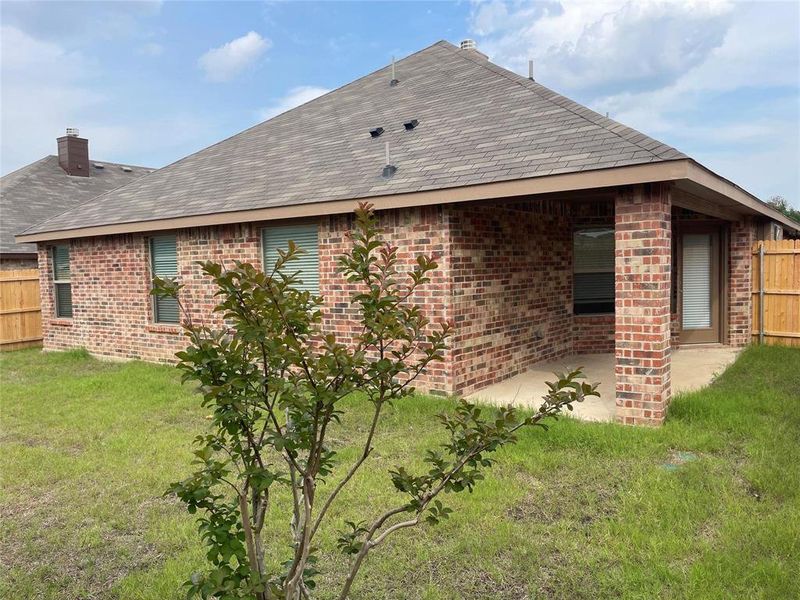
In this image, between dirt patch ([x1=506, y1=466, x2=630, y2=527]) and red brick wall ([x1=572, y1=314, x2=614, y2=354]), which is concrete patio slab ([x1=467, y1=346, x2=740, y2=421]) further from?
dirt patch ([x1=506, y1=466, x2=630, y2=527])

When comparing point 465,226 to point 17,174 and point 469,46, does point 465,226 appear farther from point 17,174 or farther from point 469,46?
point 17,174

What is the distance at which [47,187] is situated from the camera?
21453 millimetres

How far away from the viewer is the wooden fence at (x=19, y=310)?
14734 millimetres

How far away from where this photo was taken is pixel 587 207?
10.4 m

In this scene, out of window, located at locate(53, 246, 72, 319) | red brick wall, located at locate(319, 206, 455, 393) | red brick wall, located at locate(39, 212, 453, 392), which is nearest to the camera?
red brick wall, located at locate(319, 206, 455, 393)

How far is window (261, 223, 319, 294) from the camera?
909 centimetres

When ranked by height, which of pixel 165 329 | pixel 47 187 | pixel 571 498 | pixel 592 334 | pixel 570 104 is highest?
pixel 47 187

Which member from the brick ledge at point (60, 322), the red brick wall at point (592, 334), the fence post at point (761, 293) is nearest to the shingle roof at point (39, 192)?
the brick ledge at point (60, 322)

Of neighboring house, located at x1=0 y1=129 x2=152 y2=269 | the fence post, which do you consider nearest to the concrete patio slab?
the fence post

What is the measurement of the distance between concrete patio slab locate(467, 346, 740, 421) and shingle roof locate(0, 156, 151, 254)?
14.5m

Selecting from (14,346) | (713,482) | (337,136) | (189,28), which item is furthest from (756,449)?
(14,346)

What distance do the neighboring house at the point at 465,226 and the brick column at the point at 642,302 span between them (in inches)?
0.6

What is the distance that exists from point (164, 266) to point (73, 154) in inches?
603

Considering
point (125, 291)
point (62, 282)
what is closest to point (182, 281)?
point (125, 291)
